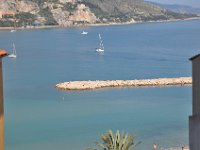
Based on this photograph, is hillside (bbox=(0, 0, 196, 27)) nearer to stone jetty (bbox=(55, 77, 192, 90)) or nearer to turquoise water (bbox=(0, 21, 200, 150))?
turquoise water (bbox=(0, 21, 200, 150))

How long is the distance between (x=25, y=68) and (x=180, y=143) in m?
27.2

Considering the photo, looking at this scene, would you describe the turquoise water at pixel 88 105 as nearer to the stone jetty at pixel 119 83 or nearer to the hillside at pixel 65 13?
the stone jetty at pixel 119 83

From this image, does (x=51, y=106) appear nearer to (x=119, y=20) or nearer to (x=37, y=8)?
A: (x=37, y=8)

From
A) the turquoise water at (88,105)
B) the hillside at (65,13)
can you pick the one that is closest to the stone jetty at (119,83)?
the turquoise water at (88,105)

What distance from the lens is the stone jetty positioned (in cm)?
3048

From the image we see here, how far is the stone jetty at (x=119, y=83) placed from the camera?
1200 inches

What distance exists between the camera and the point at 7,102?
2628 centimetres

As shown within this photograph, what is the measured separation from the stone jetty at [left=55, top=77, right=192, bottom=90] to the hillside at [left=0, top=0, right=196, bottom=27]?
264 feet

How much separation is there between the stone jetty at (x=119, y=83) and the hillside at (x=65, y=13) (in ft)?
264

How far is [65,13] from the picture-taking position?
119938mm

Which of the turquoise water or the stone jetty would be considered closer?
the turquoise water

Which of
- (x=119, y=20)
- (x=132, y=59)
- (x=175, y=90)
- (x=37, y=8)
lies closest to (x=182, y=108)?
(x=175, y=90)

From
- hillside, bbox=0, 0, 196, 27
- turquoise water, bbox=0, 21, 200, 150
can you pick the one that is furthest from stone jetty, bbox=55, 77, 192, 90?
hillside, bbox=0, 0, 196, 27

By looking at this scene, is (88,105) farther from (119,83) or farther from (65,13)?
(65,13)
